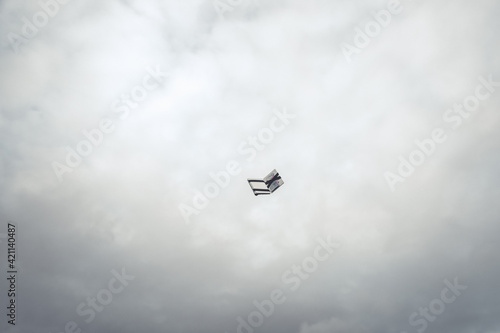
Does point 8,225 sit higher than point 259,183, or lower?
higher

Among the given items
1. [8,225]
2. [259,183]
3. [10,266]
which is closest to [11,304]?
[10,266]

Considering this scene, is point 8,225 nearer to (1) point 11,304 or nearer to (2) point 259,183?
(1) point 11,304

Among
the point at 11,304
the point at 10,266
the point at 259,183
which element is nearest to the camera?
the point at 259,183

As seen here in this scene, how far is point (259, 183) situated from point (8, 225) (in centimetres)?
4096

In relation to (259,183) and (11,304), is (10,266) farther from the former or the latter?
(259,183)

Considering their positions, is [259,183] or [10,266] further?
[10,266]

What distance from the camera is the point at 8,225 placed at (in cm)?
5275

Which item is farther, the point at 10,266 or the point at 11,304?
the point at 11,304

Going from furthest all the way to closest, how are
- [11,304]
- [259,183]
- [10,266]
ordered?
1. [11,304]
2. [10,266]
3. [259,183]

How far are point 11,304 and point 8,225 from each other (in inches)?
512

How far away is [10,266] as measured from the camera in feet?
167

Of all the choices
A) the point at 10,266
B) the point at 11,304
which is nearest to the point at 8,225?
the point at 10,266

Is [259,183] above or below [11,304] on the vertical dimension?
below

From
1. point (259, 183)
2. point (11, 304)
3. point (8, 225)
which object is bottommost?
point (259, 183)
